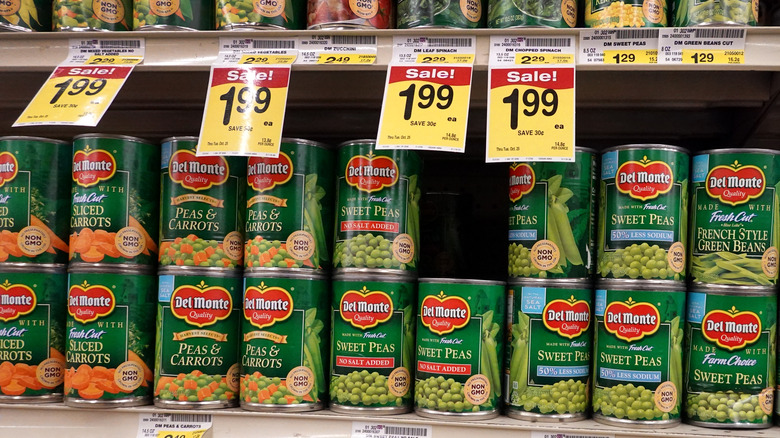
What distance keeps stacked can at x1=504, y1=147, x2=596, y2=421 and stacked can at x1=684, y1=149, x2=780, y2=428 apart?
0.21 m

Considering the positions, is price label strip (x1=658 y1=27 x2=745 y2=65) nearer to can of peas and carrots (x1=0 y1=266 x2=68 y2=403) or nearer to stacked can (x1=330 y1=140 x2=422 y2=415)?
stacked can (x1=330 y1=140 x2=422 y2=415)

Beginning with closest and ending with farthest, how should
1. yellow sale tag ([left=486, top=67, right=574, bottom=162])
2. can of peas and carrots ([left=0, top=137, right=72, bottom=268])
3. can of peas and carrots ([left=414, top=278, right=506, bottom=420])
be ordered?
1. yellow sale tag ([left=486, top=67, right=574, bottom=162])
2. can of peas and carrots ([left=414, top=278, right=506, bottom=420])
3. can of peas and carrots ([left=0, top=137, right=72, bottom=268])

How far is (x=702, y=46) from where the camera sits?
1.18m

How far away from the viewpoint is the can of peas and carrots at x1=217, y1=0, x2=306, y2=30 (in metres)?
1.29

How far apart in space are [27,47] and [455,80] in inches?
32.8

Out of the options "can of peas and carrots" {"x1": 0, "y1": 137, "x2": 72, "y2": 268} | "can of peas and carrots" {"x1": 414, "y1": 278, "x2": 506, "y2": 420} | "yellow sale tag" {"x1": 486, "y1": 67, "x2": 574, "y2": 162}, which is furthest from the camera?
"can of peas and carrots" {"x1": 0, "y1": 137, "x2": 72, "y2": 268}

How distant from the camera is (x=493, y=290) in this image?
1.26 m

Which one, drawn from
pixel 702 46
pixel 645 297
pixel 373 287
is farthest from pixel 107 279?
pixel 702 46

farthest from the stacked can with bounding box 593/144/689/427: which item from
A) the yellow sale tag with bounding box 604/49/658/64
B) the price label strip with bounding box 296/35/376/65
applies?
the price label strip with bounding box 296/35/376/65

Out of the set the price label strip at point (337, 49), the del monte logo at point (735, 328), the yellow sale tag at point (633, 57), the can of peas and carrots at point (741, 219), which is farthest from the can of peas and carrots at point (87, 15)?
the del monte logo at point (735, 328)

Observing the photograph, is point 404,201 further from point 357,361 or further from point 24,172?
point 24,172

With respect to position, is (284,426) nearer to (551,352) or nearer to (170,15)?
(551,352)

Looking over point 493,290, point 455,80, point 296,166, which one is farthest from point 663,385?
point 296,166

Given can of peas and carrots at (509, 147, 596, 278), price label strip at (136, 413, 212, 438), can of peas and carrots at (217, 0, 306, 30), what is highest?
can of peas and carrots at (217, 0, 306, 30)
